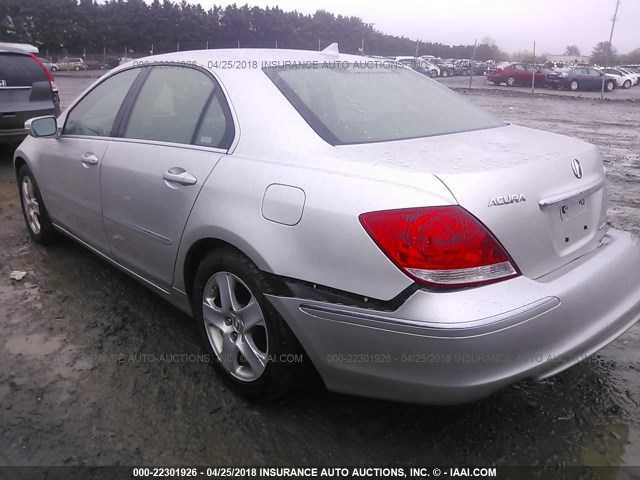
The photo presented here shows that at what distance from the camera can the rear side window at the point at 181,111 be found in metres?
2.52

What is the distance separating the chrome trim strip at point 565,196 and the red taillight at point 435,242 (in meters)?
0.33

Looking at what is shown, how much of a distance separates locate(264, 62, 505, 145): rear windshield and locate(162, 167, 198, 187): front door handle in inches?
22.9

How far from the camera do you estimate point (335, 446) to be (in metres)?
2.15

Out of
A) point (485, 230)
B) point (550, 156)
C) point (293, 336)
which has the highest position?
point (550, 156)

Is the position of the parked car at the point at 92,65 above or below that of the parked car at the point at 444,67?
below

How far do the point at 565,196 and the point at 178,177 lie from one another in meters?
1.67

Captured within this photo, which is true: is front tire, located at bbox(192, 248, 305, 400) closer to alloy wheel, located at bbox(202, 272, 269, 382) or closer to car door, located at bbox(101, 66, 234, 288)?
alloy wheel, located at bbox(202, 272, 269, 382)

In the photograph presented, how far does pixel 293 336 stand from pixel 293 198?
1.80 feet

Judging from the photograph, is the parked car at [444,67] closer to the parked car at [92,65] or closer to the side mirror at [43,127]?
the parked car at [92,65]

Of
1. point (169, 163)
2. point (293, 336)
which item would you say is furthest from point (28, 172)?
point (293, 336)

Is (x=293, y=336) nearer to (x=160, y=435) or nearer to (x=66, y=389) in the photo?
(x=160, y=435)

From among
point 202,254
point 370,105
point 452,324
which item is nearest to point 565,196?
point 452,324

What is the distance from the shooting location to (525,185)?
6.30 feet

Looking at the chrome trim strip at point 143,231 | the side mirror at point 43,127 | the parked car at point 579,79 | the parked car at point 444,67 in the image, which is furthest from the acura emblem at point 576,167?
the parked car at point 444,67
